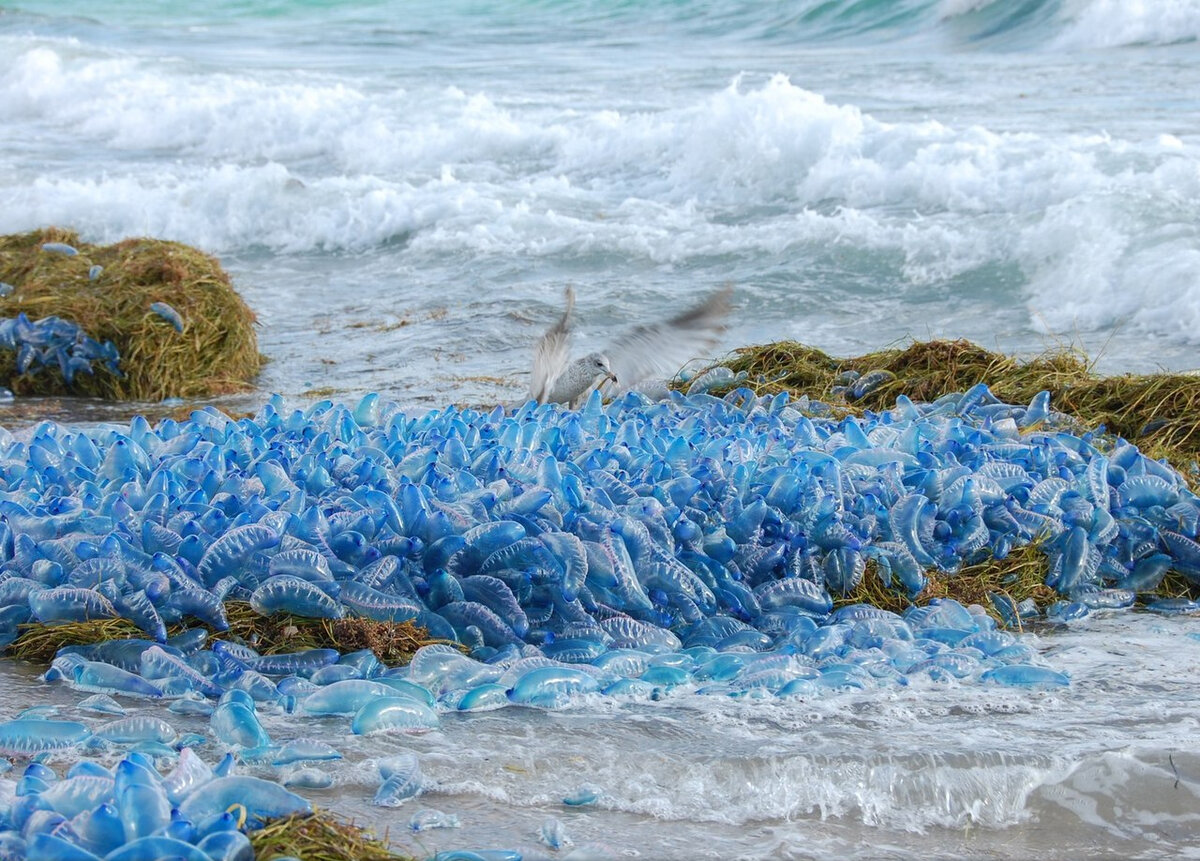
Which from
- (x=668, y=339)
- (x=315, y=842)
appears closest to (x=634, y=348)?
(x=668, y=339)

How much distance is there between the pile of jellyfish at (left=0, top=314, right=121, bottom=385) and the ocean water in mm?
479

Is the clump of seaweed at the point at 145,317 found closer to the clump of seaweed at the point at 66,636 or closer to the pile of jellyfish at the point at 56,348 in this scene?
the pile of jellyfish at the point at 56,348

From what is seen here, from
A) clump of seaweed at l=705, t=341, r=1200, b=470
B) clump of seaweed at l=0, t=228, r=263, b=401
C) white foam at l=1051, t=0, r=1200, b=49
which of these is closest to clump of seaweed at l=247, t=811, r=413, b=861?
clump of seaweed at l=705, t=341, r=1200, b=470

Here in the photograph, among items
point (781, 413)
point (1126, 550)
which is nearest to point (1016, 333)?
point (781, 413)

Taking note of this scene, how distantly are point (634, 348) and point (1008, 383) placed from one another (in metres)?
1.56

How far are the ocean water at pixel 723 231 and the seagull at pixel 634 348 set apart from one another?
1.16 meters

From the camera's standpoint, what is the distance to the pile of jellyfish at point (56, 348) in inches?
261

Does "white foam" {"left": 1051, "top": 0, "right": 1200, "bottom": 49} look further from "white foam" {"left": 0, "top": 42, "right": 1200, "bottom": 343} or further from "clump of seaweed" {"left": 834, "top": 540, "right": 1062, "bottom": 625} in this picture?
"clump of seaweed" {"left": 834, "top": 540, "right": 1062, "bottom": 625}

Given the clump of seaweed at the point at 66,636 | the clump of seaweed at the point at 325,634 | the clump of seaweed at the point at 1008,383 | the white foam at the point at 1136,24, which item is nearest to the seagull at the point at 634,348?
the clump of seaweed at the point at 1008,383

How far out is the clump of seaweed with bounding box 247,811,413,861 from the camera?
82.7 inches

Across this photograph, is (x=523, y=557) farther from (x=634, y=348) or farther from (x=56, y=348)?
(x=56, y=348)

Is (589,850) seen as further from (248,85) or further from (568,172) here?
(248,85)

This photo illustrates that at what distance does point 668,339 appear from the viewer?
525 centimetres

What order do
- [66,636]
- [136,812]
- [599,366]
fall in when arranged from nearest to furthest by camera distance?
[136,812], [66,636], [599,366]
